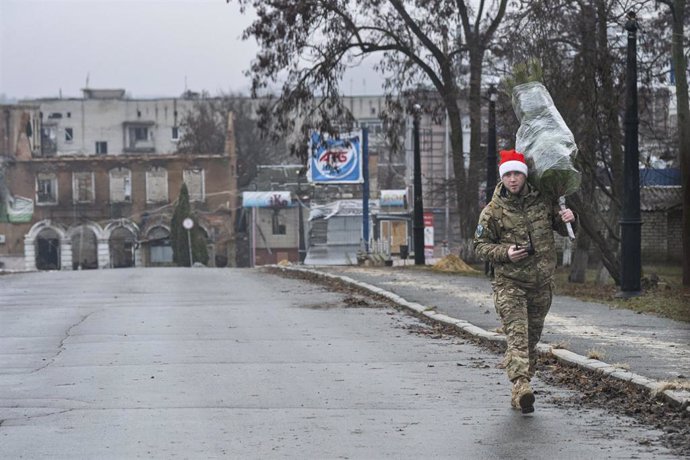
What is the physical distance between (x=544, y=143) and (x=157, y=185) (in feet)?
252

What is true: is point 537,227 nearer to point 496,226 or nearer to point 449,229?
point 496,226

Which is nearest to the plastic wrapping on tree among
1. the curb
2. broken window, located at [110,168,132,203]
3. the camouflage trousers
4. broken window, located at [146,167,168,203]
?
the camouflage trousers

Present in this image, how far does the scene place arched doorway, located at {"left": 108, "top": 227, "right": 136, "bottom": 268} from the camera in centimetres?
8325

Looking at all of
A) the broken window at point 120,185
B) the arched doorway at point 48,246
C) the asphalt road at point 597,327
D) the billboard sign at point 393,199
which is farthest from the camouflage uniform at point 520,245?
the arched doorway at point 48,246

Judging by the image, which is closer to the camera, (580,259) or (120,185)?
(580,259)

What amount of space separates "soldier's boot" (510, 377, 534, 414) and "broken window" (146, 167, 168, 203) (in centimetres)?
7712

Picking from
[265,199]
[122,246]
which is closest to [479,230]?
[265,199]

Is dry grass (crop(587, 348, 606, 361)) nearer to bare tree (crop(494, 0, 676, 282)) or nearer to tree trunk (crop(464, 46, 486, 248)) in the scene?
bare tree (crop(494, 0, 676, 282))

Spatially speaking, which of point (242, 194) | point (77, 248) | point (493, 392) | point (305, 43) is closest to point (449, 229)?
point (242, 194)

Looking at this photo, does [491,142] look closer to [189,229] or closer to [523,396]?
[523,396]

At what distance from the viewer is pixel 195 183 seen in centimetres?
8488

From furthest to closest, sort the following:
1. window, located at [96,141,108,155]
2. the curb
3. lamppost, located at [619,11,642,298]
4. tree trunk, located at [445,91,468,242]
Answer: window, located at [96,141,108,155] < tree trunk, located at [445,91,468,242] < lamppost, located at [619,11,642,298] < the curb

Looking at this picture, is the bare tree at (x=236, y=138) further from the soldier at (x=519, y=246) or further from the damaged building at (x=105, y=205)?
the soldier at (x=519, y=246)

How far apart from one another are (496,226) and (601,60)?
17866mm
